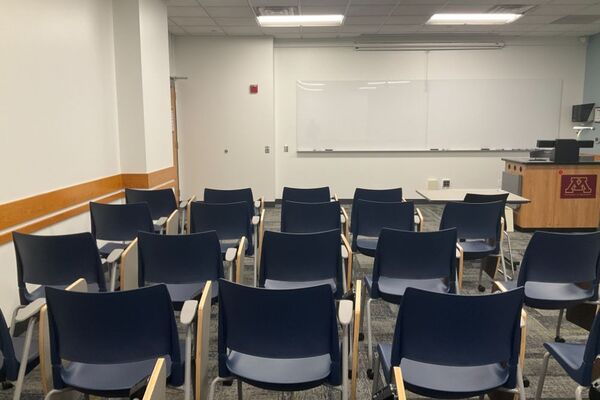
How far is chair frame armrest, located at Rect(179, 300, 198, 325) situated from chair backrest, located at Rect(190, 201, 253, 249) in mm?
1683

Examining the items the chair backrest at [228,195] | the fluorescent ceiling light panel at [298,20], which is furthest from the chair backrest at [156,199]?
the fluorescent ceiling light panel at [298,20]

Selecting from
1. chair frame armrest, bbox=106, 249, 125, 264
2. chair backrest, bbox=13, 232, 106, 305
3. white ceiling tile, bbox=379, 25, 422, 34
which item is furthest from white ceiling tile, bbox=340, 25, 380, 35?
chair backrest, bbox=13, 232, 106, 305

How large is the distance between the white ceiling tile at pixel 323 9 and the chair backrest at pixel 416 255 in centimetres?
452

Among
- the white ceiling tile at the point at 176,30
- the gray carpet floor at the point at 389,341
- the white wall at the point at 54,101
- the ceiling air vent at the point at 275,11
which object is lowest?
the gray carpet floor at the point at 389,341

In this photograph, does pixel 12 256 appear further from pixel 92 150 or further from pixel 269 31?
pixel 269 31

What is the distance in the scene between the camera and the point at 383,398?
151 centimetres

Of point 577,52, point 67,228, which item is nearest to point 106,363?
point 67,228

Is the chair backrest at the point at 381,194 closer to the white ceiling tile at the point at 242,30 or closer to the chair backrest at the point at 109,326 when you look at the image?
the chair backrest at the point at 109,326

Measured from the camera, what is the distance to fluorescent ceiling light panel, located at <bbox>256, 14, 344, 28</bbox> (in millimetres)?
6809

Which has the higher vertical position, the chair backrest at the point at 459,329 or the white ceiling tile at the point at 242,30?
the white ceiling tile at the point at 242,30

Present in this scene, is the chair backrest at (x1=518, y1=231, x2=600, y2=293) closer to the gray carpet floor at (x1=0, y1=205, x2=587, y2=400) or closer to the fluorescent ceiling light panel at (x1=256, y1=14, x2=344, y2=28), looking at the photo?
the gray carpet floor at (x1=0, y1=205, x2=587, y2=400)

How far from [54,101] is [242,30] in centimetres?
434

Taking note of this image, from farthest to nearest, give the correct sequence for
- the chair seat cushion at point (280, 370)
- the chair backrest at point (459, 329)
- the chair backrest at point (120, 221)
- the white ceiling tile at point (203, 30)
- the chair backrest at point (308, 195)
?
the white ceiling tile at point (203, 30) → the chair backrest at point (308, 195) → the chair backrest at point (120, 221) → the chair seat cushion at point (280, 370) → the chair backrest at point (459, 329)

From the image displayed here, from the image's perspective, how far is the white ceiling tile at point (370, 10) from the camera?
628 centimetres
